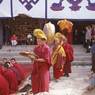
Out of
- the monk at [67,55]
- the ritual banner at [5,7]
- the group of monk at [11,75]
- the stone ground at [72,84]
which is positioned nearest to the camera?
the group of monk at [11,75]

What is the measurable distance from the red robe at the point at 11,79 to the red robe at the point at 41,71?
3.01ft

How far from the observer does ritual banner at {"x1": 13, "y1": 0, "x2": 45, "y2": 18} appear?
58.6 feet

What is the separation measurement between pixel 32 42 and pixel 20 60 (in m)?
3.17

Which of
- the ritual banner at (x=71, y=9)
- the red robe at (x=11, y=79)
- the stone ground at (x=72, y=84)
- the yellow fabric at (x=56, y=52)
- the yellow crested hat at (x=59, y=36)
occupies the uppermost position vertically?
the ritual banner at (x=71, y=9)

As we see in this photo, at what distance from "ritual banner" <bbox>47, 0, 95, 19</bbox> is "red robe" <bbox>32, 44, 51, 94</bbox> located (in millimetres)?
5671

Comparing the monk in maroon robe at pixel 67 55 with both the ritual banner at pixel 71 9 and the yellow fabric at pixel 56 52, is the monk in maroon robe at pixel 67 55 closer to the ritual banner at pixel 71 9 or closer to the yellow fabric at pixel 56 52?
the yellow fabric at pixel 56 52

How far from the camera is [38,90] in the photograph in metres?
12.5

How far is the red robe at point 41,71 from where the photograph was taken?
40.0ft

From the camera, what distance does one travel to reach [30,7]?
58.9 feet

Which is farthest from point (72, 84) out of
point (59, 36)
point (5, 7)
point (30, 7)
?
point (5, 7)

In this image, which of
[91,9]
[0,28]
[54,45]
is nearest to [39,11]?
[91,9]

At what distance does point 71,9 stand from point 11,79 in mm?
5250

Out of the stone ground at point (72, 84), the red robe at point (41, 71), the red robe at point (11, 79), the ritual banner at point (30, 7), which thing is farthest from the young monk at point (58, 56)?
the ritual banner at point (30, 7)

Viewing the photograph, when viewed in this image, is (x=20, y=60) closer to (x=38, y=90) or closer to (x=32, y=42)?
(x=32, y=42)
